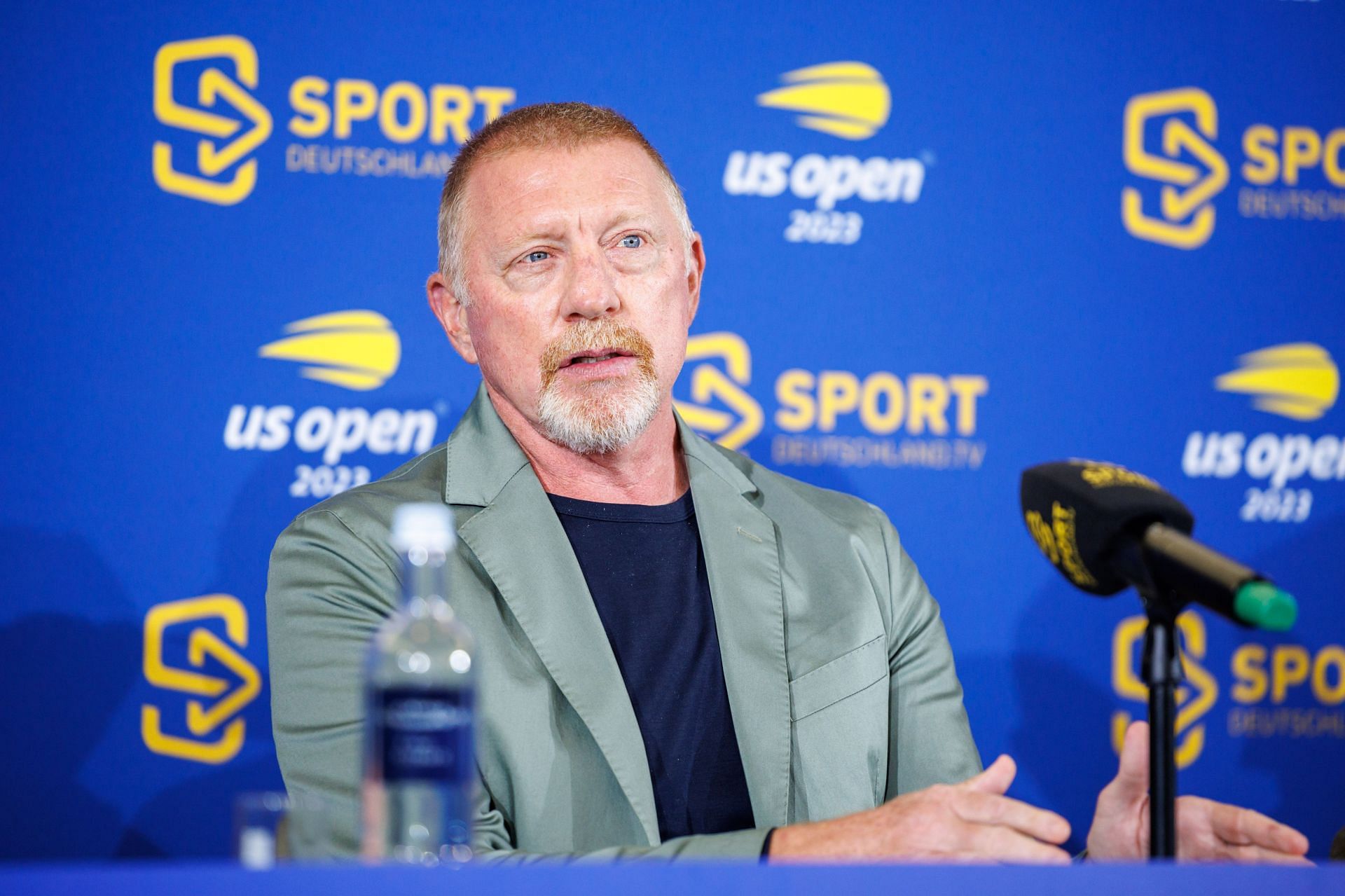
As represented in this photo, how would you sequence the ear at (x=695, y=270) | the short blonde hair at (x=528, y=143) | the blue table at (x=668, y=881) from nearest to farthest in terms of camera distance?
the blue table at (x=668, y=881), the short blonde hair at (x=528, y=143), the ear at (x=695, y=270)

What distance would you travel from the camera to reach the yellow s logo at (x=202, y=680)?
2.77 m

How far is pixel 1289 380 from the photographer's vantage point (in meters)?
3.22

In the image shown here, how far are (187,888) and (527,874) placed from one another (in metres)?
0.23

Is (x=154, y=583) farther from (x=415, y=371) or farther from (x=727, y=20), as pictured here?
(x=727, y=20)

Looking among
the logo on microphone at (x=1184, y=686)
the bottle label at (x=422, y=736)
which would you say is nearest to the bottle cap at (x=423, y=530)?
the bottle label at (x=422, y=736)

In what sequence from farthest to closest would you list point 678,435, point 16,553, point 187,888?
point 16,553 < point 678,435 < point 187,888

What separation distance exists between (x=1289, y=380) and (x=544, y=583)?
2.24 meters

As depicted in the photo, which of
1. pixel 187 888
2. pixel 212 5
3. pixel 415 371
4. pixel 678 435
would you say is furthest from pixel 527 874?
pixel 212 5

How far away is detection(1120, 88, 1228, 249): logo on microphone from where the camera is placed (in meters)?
3.20

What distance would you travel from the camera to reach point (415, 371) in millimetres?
2896

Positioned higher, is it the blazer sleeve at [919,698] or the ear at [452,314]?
the ear at [452,314]

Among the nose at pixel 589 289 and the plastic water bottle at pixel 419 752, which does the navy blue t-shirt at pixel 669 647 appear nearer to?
the nose at pixel 589 289

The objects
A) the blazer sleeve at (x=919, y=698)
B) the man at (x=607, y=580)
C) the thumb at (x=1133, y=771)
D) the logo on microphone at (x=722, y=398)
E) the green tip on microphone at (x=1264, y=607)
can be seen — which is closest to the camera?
the green tip on microphone at (x=1264, y=607)

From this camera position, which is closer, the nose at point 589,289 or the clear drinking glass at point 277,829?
the clear drinking glass at point 277,829
